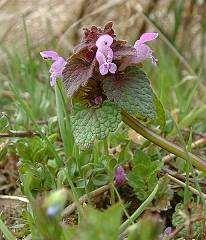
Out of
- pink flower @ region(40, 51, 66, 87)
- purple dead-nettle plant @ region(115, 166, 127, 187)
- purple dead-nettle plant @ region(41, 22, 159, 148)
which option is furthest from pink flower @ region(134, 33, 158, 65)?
purple dead-nettle plant @ region(115, 166, 127, 187)

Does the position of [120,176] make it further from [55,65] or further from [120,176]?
[55,65]

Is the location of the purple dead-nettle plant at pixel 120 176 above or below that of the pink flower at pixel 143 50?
below

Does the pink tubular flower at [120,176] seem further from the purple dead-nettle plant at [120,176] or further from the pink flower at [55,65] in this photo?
the pink flower at [55,65]

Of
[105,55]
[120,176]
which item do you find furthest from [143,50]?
[120,176]

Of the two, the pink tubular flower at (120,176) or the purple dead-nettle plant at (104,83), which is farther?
the pink tubular flower at (120,176)

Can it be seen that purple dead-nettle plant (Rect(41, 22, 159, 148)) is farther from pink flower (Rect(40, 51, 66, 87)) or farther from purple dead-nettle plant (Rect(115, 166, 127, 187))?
purple dead-nettle plant (Rect(115, 166, 127, 187))

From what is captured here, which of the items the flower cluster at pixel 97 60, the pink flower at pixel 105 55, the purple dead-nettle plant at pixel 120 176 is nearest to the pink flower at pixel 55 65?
the flower cluster at pixel 97 60

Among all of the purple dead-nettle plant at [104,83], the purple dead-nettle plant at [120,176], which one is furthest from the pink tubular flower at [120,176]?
the purple dead-nettle plant at [104,83]

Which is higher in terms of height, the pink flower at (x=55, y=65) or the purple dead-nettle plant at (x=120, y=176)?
the pink flower at (x=55, y=65)
